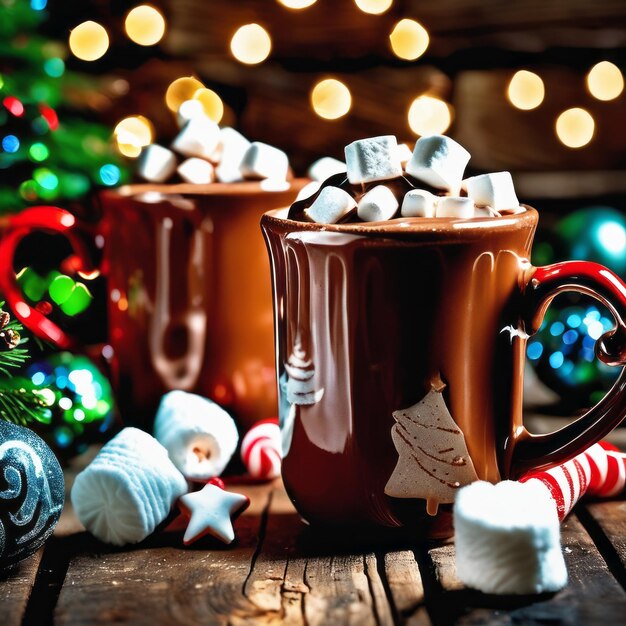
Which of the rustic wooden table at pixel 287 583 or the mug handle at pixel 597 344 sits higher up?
the mug handle at pixel 597 344

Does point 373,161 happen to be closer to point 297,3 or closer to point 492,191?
point 492,191

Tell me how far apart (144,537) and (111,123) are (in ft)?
2.48

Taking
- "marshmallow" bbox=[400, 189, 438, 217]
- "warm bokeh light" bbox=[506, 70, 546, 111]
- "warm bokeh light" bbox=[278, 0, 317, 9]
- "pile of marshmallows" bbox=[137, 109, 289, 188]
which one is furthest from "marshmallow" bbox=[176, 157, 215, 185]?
"warm bokeh light" bbox=[506, 70, 546, 111]

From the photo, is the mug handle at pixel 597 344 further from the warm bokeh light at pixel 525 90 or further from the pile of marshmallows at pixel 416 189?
the warm bokeh light at pixel 525 90

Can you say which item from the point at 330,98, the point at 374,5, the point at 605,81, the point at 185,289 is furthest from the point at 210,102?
the point at 605,81

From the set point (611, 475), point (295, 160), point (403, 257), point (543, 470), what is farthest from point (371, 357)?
point (295, 160)

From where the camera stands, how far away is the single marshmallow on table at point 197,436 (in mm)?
971

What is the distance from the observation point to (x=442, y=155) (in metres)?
0.83

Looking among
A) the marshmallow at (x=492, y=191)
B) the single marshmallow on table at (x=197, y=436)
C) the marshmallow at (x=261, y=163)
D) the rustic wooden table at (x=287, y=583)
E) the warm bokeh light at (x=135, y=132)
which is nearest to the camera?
the rustic wooden table at (x=287, y=583)

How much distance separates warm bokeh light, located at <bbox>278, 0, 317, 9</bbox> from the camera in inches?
56.4

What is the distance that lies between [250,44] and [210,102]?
0.10 meters

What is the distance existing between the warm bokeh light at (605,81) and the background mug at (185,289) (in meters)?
0.60

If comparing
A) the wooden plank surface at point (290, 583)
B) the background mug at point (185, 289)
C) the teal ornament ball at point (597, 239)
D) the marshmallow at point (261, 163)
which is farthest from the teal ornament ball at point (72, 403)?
the teal ornament ball at point (597, 239)

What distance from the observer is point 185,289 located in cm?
105
